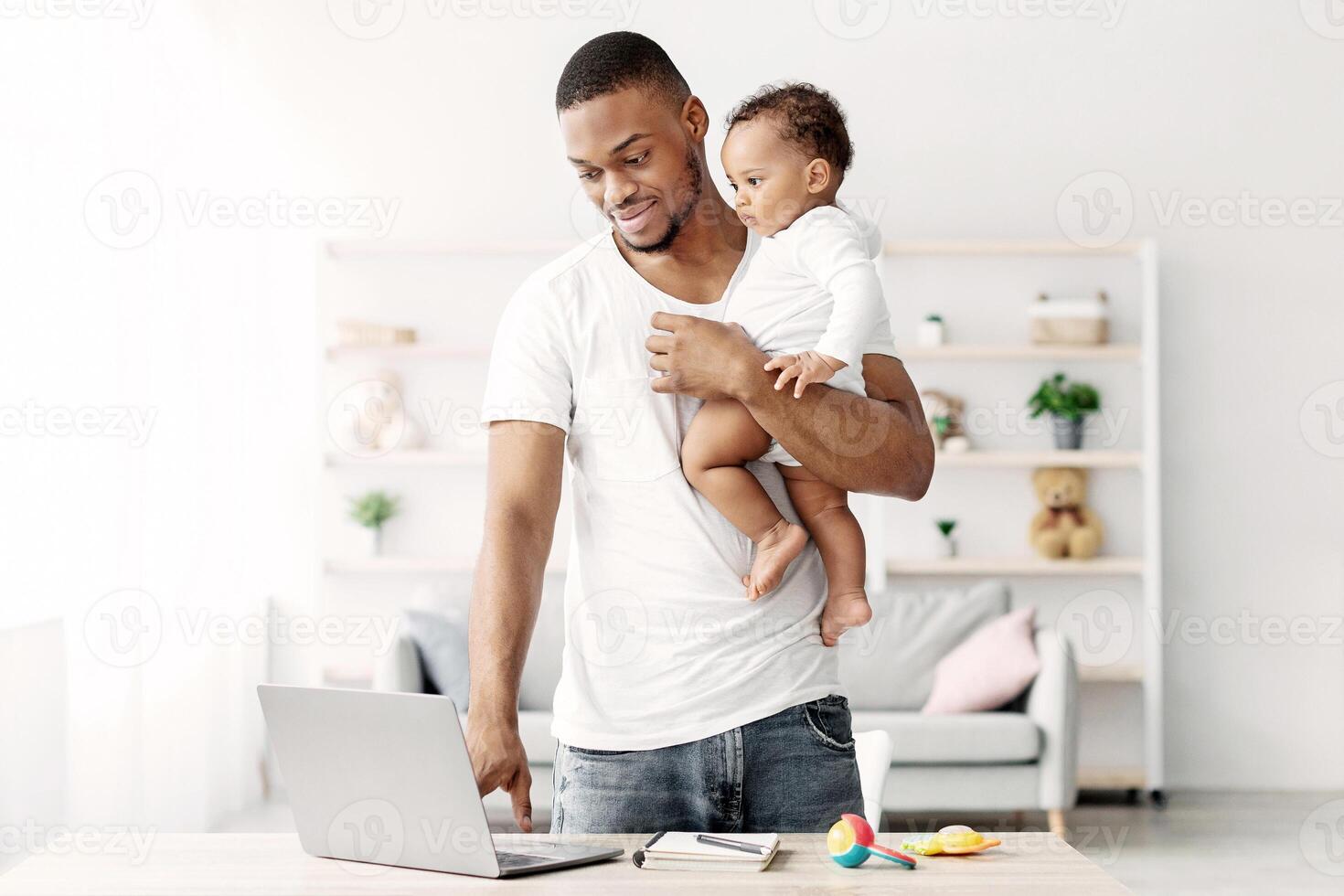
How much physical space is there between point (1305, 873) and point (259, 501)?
3612 mm

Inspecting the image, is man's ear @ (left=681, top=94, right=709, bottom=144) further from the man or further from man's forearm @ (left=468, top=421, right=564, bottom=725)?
man's forearm @ (left=468, top=421, right=564, bottom=725)

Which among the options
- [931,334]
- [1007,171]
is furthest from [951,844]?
[1007,171]

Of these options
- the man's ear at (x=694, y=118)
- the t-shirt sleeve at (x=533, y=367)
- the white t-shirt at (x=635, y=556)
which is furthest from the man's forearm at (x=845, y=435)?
the man's ear at (x=694, y=118)

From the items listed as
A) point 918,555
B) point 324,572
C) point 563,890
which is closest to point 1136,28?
point 918,555

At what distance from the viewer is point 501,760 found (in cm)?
122

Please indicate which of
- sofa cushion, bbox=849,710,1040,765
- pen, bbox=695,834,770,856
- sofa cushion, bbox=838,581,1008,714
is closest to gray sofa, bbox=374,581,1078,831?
sofa cushion, bbox=849,710,1040,765

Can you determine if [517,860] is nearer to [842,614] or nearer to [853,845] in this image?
[853,845]

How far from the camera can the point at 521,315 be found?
142 cm

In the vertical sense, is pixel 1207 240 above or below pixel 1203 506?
above

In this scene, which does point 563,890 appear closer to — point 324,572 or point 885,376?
point 885,376

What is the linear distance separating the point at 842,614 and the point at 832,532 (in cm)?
12

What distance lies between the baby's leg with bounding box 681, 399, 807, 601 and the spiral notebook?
30cm

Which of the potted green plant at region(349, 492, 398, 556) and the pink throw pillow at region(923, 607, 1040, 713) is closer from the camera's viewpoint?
the pink throw pillow at region(923, 607, 1040, 713)

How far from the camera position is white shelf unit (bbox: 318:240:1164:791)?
13.6ft
